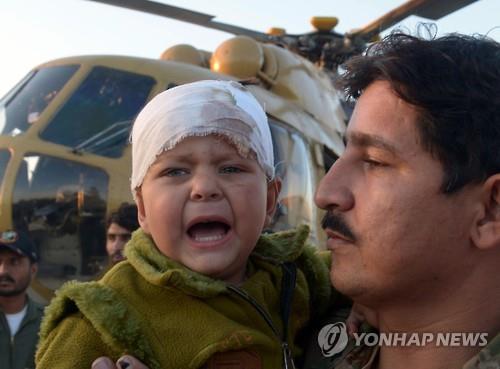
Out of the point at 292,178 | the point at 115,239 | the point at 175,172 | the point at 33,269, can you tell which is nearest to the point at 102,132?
the point at 115,239

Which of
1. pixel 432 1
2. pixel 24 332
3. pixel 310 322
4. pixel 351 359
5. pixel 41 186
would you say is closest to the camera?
pixel 351 359

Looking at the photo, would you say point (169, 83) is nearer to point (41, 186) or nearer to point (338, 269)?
point (41, 186)

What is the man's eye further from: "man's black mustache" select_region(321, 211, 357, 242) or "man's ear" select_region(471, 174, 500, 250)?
"man's ear" select_region(471, 174, 500, 250)

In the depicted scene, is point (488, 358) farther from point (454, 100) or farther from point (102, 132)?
point (102, 132)

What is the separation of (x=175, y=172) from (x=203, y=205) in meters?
0.14

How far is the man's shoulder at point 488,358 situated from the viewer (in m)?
1.43

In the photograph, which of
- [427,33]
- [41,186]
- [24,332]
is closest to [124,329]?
[427,33]

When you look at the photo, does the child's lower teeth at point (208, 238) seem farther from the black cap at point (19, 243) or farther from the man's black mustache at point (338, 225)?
the black cap at point (19, 243)

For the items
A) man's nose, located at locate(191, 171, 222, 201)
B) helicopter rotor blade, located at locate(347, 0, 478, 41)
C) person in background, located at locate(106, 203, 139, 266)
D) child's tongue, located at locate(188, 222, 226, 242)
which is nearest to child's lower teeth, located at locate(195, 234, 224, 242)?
child's tongue, located at locate(188, 222, 226, 242)

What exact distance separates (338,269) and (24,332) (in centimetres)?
348

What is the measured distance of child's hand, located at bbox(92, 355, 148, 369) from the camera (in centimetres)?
157

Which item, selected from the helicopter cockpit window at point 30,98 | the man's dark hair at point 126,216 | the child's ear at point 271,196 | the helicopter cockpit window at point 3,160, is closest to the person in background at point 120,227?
the man's dark hair at point 126,216

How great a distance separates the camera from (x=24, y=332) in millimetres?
4570

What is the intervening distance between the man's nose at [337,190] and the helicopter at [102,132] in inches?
73.6
